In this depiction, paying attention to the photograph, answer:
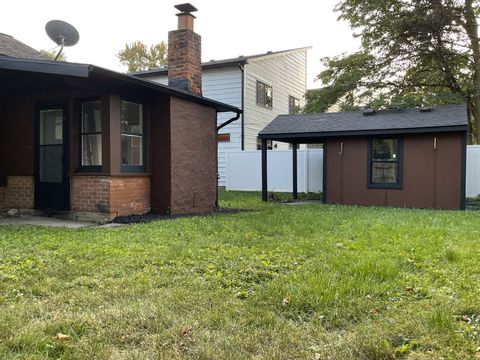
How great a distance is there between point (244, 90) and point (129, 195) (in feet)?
32.7

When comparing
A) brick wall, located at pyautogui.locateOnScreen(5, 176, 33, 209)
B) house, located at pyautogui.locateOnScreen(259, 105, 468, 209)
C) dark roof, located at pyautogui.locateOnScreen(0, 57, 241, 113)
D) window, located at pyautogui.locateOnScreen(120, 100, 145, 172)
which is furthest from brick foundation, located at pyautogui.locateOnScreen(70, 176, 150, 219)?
house, located at pyautogui.locateOnScreen(259, 105, 468, 209)

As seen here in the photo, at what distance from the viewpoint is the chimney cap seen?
30.5 feet

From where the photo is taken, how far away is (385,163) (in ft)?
35.3

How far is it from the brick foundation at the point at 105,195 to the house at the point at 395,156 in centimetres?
538

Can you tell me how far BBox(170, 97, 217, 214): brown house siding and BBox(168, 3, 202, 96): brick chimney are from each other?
0.65 m

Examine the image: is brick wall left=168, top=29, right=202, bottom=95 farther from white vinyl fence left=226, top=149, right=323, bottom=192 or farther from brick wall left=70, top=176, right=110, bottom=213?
white vinyl fence left=226, top=149, right=323, bottom=192

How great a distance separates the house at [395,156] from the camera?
9.90 meters

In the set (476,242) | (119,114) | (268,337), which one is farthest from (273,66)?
(268,337)

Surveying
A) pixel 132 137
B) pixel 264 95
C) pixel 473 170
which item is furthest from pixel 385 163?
pixel 264 95

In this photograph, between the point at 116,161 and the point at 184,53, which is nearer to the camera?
the point at 116,161

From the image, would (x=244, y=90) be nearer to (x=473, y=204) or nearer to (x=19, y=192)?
(x=473, y=204)

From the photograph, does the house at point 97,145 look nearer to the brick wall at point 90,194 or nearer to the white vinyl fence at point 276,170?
the brick wall at point 90,194

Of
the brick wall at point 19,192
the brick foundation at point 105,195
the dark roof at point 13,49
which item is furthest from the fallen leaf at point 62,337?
the dark roof at point 13,49

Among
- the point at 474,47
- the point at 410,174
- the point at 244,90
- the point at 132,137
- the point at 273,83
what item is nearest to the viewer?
the point at 132,137
